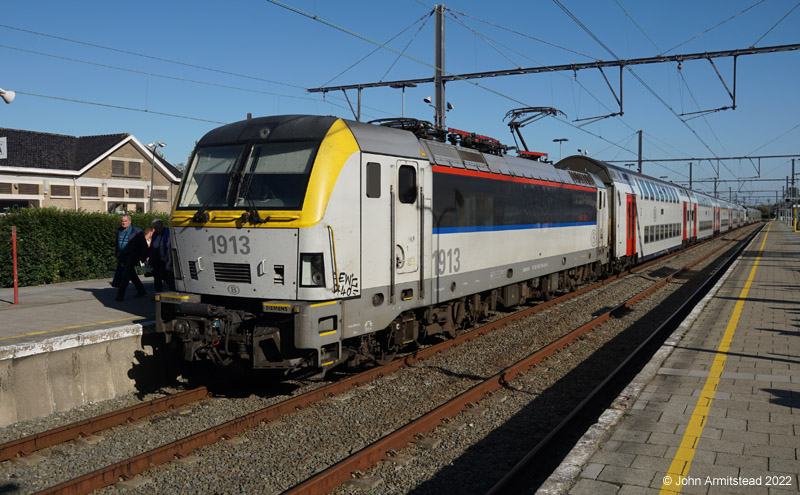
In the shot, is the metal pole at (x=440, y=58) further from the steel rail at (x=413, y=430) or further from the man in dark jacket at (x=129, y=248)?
the man in dark jacket at (x=129, y=248)

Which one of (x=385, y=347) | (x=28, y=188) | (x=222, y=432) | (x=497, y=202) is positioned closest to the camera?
(x=222, y=432)

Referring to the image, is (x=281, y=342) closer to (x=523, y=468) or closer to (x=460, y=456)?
(x=460, y=456)

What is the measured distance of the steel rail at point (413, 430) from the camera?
520 centimetres

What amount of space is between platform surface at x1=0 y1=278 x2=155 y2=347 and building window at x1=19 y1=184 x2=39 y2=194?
2514 centimetres

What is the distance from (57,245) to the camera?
50.8 feet

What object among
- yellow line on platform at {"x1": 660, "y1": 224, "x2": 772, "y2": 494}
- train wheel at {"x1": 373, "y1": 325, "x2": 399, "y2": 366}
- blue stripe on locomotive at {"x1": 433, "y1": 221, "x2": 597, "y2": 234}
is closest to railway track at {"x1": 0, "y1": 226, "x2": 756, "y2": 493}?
train wheel at {"x1": 373, "y1": 325, "x2": 399, "y2": 366}

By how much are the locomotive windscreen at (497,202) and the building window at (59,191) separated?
3231cm

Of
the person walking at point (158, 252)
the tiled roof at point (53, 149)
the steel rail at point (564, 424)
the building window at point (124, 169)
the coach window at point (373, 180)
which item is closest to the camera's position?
the steel rail at point (564, 424)

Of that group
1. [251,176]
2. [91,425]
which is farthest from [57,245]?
[91,425]

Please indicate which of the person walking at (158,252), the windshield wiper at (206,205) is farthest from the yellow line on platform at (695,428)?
the person walking at (158,252)

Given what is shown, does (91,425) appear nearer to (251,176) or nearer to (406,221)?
(251,176)

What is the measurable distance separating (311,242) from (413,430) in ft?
7.68

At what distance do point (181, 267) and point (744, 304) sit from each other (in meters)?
12.2

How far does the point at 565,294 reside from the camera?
55.2 ft
